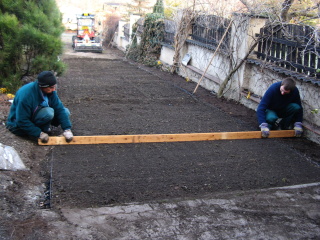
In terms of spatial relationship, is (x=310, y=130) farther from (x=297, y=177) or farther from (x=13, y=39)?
(x=13, y=39)

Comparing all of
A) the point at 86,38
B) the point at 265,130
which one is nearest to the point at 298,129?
the point at 265,130

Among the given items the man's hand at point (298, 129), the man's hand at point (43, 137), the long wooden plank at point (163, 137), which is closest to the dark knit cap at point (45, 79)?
the man's hand at point (43, 137)

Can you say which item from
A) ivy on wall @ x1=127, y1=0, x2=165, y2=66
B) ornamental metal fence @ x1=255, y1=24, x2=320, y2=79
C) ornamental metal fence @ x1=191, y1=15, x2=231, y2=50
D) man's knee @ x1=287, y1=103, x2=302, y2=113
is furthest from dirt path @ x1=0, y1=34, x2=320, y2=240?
ivy on wall @ x1=127, y1=0, x2=165, y2=66

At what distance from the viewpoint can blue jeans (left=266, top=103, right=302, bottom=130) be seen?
621 cm

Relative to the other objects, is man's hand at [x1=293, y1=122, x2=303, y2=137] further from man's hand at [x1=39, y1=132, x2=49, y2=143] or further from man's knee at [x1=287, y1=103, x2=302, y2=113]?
man's hand at [x1=39, y1=132, x2=49, y2=143]

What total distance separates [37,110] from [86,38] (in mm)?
15246

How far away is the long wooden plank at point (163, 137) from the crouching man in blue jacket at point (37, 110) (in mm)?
149

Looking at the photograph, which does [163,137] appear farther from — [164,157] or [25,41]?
[25,41]

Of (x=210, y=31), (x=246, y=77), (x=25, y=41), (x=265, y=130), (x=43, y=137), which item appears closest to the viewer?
(x=43, y=137)

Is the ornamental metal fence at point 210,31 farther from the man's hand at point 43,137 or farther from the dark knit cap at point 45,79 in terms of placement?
the man's hand at point 43,137

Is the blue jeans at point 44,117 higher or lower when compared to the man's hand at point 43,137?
higher

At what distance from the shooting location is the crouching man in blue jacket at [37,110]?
194 inches

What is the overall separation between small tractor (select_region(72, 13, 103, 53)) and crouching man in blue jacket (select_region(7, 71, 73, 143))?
44.5ft

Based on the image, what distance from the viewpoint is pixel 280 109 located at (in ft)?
20.9
